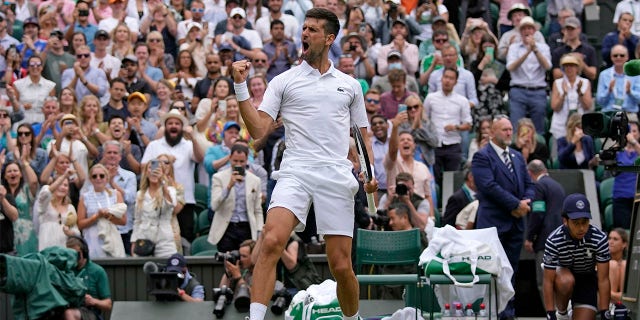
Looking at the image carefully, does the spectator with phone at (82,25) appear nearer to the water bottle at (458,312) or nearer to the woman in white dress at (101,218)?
the woman in white dress at (101,218)

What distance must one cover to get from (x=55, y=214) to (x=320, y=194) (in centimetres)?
713

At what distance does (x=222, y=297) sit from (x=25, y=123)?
16.6 ft

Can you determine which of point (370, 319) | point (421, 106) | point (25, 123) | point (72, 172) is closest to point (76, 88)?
point (25, 123)

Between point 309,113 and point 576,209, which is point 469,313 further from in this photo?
point 309,113

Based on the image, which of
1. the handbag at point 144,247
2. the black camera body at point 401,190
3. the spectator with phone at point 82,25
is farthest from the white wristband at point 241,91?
the spectator with phone at point 82,25

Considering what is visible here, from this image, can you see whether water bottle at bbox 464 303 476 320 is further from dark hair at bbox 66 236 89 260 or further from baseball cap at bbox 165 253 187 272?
dark hair at bbox 66 236 89 260

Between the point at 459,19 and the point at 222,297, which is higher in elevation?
the point at 459,19

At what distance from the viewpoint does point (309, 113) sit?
32.9ft

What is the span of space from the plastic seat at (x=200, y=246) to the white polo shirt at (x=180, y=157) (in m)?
0.75

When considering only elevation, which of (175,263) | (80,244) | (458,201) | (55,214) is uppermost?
(458,201)

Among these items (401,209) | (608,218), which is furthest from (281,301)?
(608,218)

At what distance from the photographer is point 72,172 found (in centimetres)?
1675

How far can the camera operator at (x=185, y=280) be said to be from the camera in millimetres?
14961

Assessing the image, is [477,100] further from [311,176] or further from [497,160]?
[311,176]
